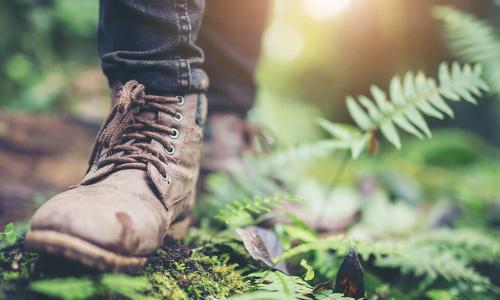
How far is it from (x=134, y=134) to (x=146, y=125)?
0.20 feet

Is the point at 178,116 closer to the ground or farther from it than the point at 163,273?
farther from it

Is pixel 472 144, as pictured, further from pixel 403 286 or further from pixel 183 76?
pixel 183 76

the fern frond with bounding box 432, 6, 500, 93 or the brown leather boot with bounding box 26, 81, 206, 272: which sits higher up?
the fern frond with bounding box 432, 6, 500, 93

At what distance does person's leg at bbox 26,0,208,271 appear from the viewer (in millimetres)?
1108

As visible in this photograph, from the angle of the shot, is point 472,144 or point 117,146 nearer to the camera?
point 117,146

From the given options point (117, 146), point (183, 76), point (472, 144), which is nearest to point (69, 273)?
point (117, 146)

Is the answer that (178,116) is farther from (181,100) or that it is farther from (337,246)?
(337,246)

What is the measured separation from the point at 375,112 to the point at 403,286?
0.88 meters

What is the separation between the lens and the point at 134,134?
53.2 inches

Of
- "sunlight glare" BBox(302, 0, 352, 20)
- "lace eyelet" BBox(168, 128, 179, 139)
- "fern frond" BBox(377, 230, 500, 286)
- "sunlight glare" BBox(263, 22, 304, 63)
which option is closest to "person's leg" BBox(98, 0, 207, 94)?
"lace eyelet" BBox(168, 128, 179, 139)

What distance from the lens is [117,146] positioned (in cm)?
132

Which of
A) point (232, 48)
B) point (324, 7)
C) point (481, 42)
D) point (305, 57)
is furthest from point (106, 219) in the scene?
point (305, 57)

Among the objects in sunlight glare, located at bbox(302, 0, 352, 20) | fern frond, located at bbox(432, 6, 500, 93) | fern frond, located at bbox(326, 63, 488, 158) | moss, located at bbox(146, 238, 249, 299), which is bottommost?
moss, located at bbox(146, 238, 249, 299)

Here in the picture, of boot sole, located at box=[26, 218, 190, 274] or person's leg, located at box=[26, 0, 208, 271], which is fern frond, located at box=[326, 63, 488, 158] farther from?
boot sole, located at box=[26, 218, 190, 274]
